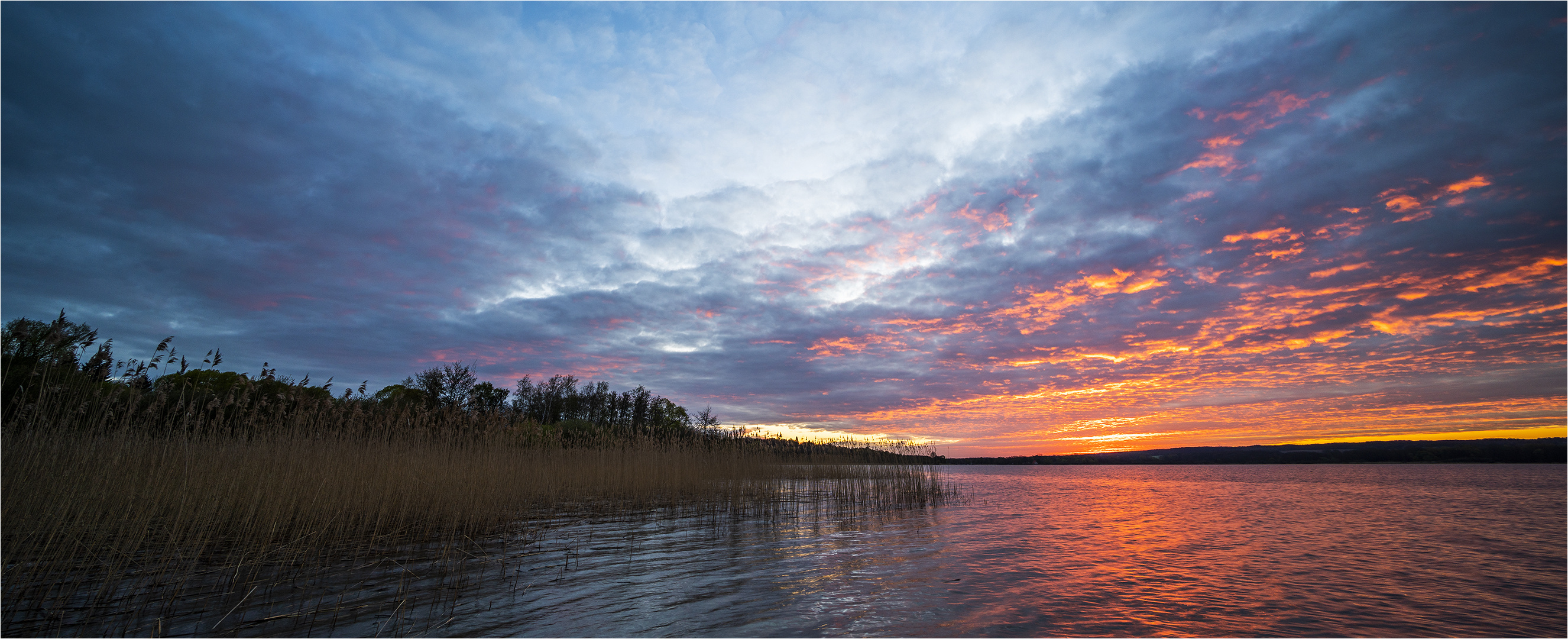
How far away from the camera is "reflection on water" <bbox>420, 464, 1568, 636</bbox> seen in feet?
14.8

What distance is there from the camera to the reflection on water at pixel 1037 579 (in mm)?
4523

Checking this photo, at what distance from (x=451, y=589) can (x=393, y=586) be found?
482 mm

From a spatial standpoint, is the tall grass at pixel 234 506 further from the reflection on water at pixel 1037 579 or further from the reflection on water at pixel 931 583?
the reflection on water at pixel 1037 579

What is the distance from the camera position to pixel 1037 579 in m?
6.16

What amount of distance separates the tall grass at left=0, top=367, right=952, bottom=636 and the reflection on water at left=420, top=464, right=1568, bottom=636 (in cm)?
123

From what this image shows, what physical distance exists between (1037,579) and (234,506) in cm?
901

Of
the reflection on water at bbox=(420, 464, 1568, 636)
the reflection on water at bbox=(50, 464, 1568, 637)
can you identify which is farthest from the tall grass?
the reflection on water at bbox=(420, 464, 1568, 636)

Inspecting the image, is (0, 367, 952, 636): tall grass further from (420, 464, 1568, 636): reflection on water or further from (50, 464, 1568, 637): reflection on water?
(420, 464, 1568, 636): reflection on water

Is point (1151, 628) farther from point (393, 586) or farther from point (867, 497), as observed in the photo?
point (867, 497)

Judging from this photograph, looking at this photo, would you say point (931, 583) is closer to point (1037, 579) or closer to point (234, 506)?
point (1037, 579)

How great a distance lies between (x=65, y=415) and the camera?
5488 millimetres

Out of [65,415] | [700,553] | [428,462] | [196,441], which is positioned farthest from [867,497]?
[65,415]

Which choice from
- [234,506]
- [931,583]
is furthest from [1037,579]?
[234,506]

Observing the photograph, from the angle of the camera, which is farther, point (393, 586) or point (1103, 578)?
point (1103, 578)
